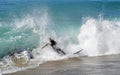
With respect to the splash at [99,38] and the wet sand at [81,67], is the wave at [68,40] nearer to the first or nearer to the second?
the splash at [99,38]

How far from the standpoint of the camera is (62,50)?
716 inches

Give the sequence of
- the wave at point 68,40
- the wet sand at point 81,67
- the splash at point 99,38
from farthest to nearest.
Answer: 1. the splash at point 99,38
2. the wave at point 68,40
3. the wet sand at point 81,67

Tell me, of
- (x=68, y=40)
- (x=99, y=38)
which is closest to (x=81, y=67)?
(x=99, y=38)

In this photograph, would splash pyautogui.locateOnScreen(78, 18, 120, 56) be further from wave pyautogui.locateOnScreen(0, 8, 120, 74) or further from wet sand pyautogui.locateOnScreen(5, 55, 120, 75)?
wet sand pyautogui.locateOnScreen(5, 55, 120, 75)

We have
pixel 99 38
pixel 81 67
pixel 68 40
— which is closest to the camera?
pixel 81 67

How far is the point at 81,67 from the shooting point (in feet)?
49.9

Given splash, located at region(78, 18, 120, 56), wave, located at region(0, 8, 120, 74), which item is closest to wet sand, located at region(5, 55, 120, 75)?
wave, located at region(0, 8, 120, 74)

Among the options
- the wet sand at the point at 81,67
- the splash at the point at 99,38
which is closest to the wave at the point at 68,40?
the splash at the point at 99,38

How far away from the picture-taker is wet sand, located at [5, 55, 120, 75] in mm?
14352

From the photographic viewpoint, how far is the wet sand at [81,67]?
47.1 feet

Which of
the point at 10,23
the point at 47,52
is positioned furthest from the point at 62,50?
the point at 10,23

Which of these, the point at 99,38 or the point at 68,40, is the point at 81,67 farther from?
the point at 68,40

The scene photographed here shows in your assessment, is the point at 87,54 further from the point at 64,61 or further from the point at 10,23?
the point at 10,23

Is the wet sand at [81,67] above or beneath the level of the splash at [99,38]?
beneath
